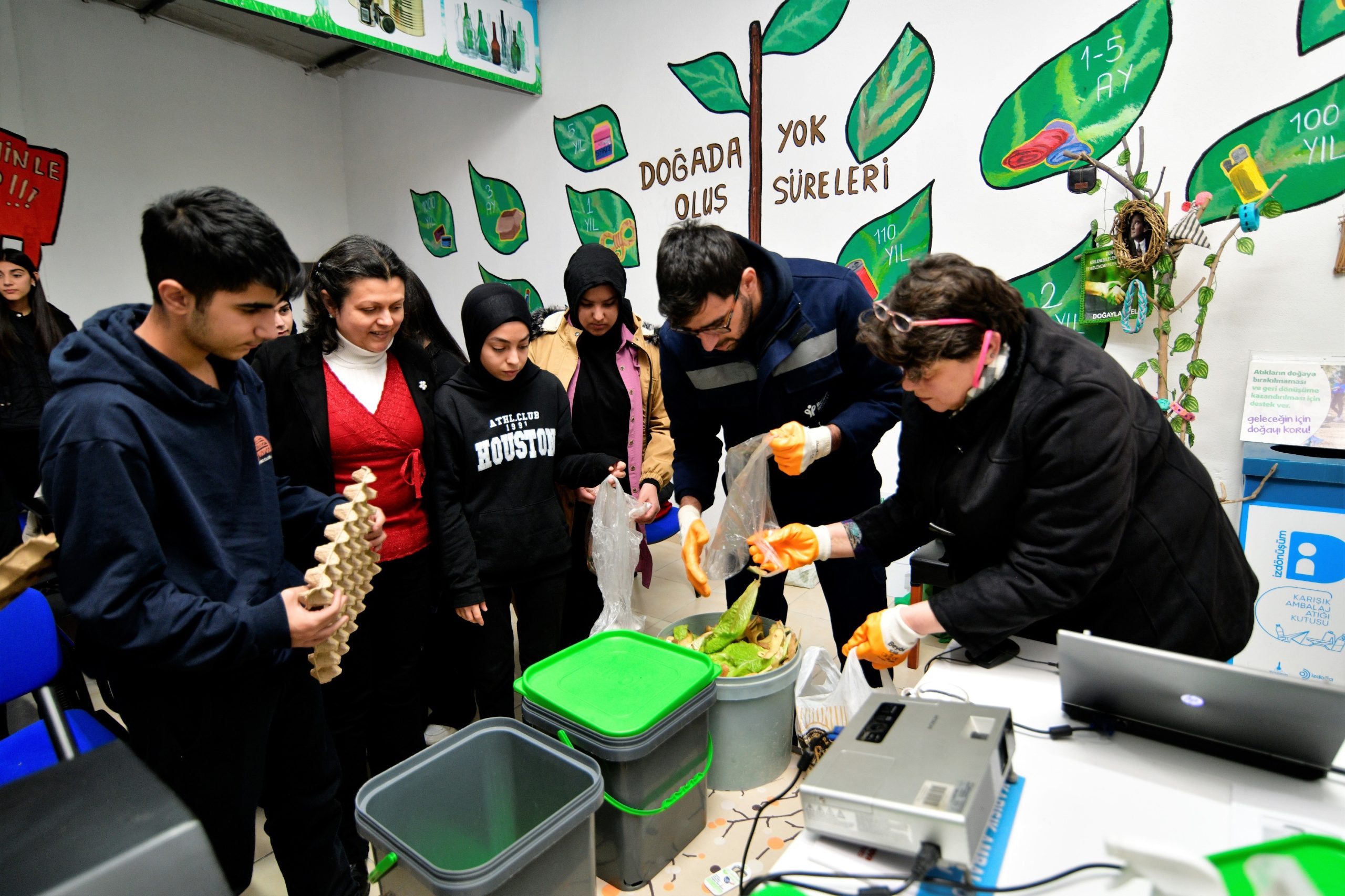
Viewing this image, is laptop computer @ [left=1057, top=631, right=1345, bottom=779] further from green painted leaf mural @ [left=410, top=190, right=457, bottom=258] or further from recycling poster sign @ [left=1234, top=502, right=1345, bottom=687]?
green painted leaf mural @ [left=410, top=190, right=457, bottom=258]

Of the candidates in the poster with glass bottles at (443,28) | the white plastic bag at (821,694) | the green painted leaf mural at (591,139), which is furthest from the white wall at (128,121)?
the white plastic bag at (821,694)

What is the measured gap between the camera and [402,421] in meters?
1.72

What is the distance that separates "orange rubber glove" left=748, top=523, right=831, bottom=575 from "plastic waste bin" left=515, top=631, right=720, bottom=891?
0.89ft

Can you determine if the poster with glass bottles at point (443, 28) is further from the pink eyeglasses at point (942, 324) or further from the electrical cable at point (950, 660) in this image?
the electrical cable at point (950, 660)

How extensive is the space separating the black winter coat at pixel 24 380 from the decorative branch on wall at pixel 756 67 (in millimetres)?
3071

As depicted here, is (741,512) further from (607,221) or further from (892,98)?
(607,221)

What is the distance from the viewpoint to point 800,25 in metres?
3.02

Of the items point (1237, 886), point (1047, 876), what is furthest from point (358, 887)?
point (1237, 886)

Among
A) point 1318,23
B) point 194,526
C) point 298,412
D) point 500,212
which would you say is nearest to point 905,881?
point 194,526

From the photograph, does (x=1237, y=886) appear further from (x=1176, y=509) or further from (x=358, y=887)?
(x=358, y=887)

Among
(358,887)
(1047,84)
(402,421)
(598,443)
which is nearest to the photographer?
(358,887)

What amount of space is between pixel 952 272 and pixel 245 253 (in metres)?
1.09

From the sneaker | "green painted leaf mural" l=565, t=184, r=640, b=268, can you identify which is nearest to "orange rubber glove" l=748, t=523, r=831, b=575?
the sneaker

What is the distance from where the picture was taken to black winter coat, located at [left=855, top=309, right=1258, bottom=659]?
1034 millimetres
